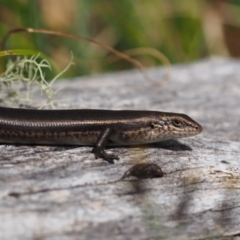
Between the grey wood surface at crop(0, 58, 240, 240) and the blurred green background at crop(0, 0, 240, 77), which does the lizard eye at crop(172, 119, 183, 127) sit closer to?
the grey wood surface at crop(0, 58, 240, 240)

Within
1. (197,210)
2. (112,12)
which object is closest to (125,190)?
(197,210)

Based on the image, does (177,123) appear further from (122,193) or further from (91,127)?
(122,193)

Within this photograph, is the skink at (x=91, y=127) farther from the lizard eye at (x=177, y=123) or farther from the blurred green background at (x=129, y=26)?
the blurred green background at (x=129, y=26)

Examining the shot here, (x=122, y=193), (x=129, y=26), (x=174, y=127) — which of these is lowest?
(x=122, y=193)

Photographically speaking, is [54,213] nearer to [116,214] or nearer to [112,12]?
[116,214]

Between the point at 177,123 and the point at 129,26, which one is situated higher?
the point at 129,26

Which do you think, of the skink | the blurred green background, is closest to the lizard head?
the skink

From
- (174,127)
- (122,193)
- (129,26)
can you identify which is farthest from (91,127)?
(129,26)

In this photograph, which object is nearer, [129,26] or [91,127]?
[91,127]
